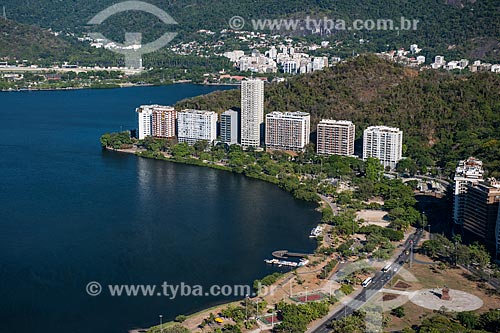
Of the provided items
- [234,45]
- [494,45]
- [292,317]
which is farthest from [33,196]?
[234,45]

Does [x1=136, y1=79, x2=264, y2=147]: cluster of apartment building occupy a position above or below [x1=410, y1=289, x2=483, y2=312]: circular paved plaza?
above

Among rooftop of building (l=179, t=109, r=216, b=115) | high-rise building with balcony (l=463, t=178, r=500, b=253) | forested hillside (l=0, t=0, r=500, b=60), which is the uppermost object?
forested hillside (l=0, t=0, r=500, b=60)

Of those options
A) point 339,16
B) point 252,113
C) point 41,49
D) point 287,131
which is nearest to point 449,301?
point 287,131

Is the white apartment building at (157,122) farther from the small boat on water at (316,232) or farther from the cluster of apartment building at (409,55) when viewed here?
the cluster of apartment building at (409,55)

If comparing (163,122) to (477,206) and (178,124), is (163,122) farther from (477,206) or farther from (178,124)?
(477,206)

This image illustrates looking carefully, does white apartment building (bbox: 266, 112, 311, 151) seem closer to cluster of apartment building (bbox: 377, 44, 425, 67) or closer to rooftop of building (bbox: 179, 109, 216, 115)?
rooftop of building (bbox: 179, 109, 216, 115)

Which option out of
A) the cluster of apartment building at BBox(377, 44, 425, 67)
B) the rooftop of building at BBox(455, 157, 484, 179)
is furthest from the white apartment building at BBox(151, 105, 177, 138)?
the cluster of apartment building at BBox(377, 44, 425, 67)

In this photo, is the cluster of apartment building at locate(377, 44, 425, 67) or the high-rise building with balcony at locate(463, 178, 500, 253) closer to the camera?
the high-rise building with balcony at locate(463, 178, 500, 253)

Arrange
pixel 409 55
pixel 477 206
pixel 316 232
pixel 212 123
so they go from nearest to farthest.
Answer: pixel 477 206 → pixel 316 232 → pixel 212 123 → pixel 409 55
